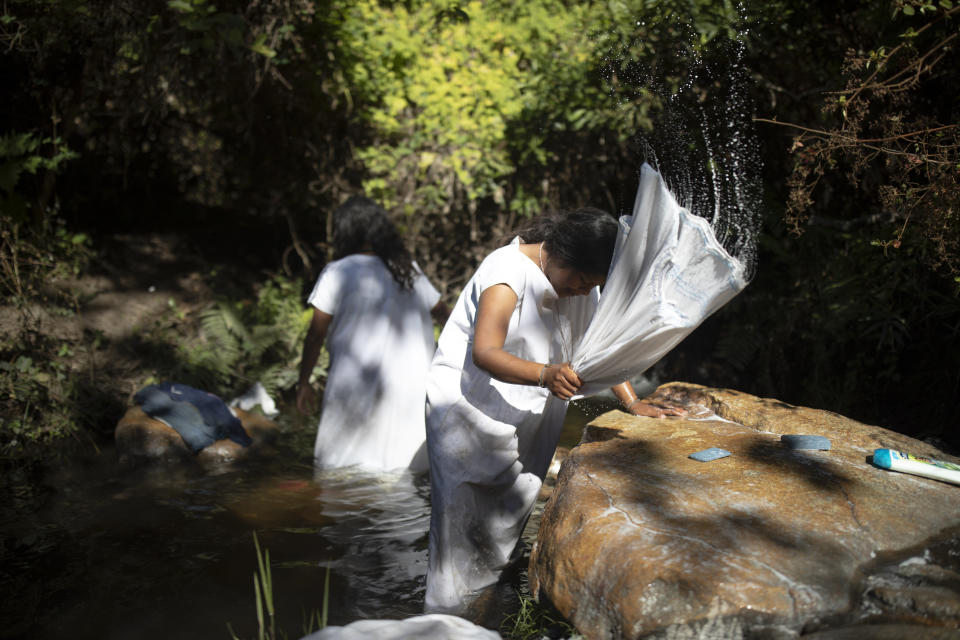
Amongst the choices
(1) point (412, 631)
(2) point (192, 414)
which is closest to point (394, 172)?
(2) point (192, 414)

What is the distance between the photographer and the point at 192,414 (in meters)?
6.09

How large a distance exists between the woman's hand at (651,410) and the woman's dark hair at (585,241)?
866mm

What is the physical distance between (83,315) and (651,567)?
24.4 ft

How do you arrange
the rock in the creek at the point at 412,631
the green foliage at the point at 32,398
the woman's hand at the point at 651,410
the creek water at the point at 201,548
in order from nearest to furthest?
the rock in the creek at the point at 412,631
the creek water at the point at 201,548
the woman's hand at the point at 651,410
the green foliage at the point at 32,398

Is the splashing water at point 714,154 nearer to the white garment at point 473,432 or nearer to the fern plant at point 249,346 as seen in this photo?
the white garment at point 473,432

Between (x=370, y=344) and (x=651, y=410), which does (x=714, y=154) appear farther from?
(x=370, y=344)

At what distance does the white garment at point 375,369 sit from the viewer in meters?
5.10

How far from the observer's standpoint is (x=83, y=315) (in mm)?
7832

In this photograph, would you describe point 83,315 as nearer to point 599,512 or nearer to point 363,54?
point 363,54

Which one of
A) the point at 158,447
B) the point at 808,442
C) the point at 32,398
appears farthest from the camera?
the point at 32,398

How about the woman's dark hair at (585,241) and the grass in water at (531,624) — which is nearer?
the grass in water at (531,624)

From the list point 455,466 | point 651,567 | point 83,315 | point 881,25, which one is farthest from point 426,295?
point 83,315

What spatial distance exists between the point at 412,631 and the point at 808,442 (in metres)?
1.76

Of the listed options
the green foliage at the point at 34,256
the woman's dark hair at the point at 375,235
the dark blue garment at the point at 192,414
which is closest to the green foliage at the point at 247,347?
the dark blue garment at the point at 192,414
